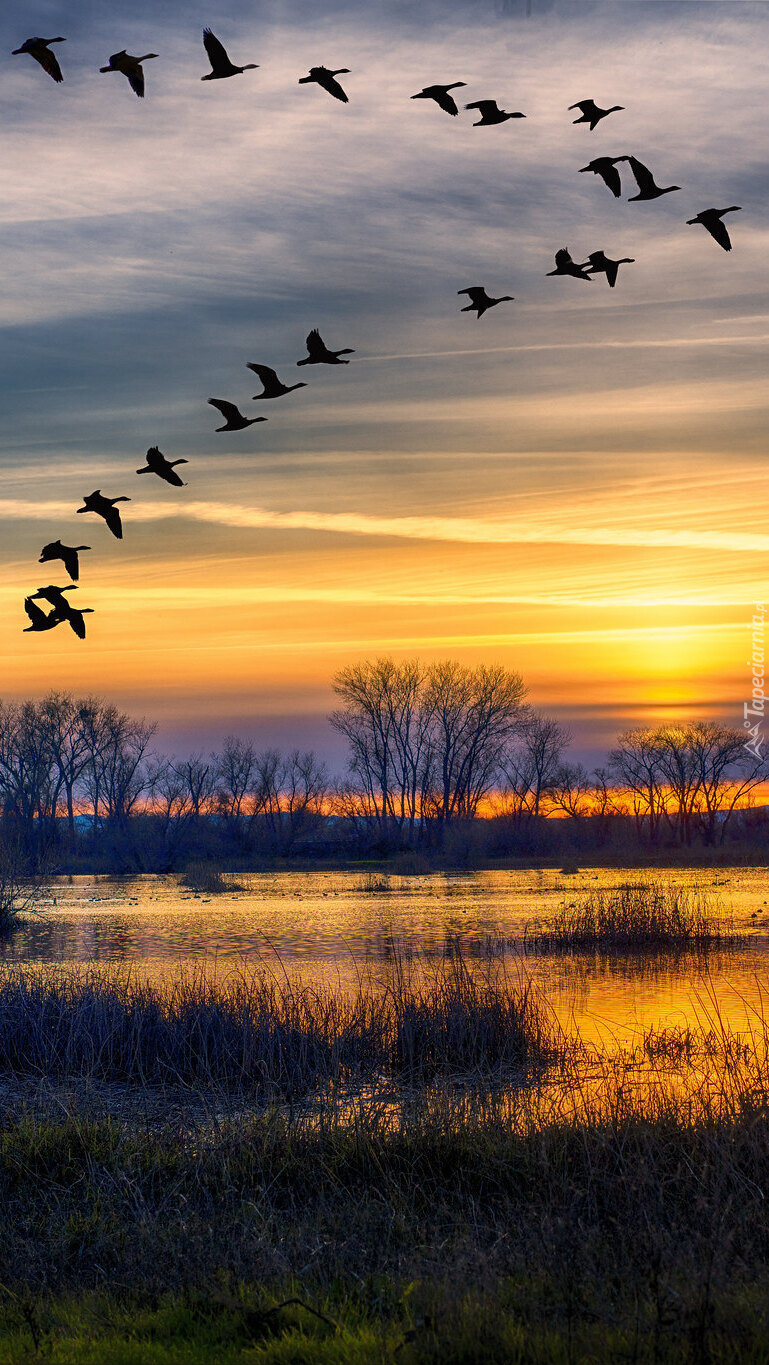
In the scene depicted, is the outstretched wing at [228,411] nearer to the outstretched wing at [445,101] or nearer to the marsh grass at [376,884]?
the outstretched wing at [445,101]

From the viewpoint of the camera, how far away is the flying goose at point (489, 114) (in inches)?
358

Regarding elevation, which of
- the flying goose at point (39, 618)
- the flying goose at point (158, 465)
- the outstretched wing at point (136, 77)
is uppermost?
the outstretched wing at point (136, 77)

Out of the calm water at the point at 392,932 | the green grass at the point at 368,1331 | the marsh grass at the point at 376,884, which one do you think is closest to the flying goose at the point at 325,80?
the green grass at the point at 368,1331

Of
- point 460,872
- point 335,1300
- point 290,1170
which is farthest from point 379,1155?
point 460,872

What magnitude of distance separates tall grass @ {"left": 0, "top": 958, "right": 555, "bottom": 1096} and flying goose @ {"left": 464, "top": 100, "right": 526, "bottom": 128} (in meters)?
9.74

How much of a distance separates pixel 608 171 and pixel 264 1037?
10.5 m

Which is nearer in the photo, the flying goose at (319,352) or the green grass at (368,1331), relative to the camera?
the green grass at (368,1331)

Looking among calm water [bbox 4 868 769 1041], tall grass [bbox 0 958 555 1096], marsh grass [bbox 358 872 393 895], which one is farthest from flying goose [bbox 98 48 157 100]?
marsh grass [bbox 358 872 393 895]

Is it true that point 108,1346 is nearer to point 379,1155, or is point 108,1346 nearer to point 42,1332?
point 42,1332

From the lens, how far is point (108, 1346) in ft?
20.7

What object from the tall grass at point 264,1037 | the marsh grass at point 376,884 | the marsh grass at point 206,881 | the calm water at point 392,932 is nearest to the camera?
the tall grass at point 264,1037

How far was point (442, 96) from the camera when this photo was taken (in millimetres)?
9086

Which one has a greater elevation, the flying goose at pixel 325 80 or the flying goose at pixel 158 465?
the flying goose at pixel 325 80

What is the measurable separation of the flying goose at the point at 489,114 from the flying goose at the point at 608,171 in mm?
682
